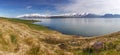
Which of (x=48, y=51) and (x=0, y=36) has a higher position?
(x=0, y=36)

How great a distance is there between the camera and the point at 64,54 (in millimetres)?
63750

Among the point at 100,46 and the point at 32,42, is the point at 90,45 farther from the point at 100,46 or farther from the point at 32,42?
the point at 32,42

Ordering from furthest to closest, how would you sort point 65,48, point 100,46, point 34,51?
1. point 65,48
2. point 100,46
3. point 34,51

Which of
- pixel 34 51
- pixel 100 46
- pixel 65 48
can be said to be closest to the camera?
pixel 34 51

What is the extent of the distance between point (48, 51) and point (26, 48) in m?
7.41

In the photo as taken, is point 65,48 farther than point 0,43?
Yes

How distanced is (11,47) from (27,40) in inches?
303

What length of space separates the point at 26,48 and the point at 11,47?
19.9ft

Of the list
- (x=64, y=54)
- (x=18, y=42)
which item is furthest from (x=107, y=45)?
(x=18, y=42)

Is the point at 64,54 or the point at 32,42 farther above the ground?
the point at 32,42

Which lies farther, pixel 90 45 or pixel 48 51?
pixel 90 45

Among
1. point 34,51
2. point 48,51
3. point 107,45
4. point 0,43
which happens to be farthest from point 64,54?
point 0,43

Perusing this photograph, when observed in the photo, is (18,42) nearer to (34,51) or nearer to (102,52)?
(34,51)

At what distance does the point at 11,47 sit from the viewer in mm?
63312
